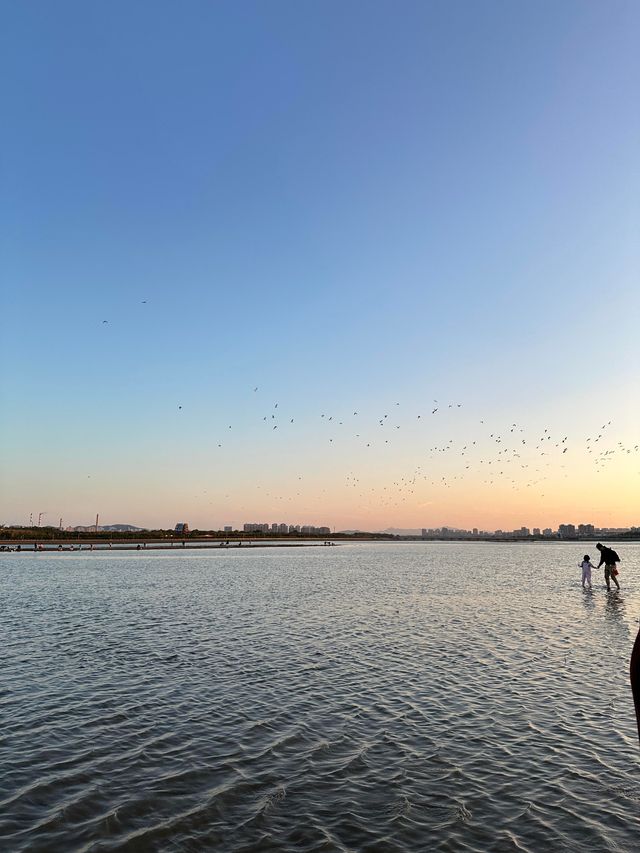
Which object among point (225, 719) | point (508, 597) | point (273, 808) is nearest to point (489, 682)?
point (225, 719)

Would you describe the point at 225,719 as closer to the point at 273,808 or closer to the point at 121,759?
the point at 121,759

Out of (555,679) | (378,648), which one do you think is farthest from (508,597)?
(555,679)

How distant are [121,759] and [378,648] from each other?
38.1 ft

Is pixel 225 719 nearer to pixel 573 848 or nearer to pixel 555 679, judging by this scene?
pixel 573 848

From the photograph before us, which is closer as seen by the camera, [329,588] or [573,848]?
[573,848]

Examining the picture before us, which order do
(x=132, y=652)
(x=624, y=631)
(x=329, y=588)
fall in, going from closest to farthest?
(x=132, y=652), (x=624, y=631), (x=329, y=588)

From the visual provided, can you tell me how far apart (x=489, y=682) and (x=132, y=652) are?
12827 millimetres

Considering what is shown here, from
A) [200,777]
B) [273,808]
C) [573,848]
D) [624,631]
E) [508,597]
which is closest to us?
[573,848]

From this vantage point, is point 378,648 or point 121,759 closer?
point 121,759

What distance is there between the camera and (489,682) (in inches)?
614

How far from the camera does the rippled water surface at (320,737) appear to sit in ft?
26.2

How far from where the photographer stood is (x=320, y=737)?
38.4 ft

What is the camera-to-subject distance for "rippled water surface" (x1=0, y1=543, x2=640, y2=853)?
26.2ft

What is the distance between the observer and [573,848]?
7.35 m
